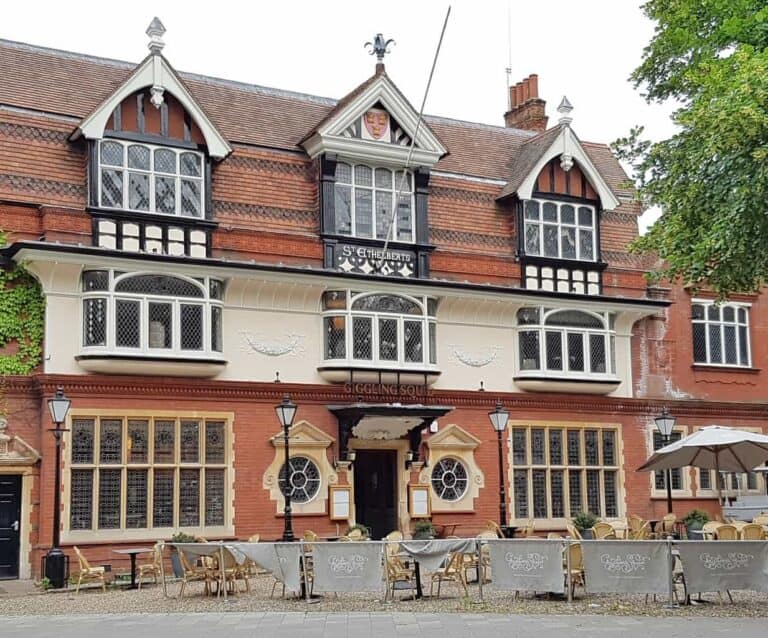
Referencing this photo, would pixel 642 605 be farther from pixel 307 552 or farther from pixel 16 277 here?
pixel 16 277

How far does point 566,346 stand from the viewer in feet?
94.1

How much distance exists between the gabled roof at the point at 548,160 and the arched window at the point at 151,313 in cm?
851

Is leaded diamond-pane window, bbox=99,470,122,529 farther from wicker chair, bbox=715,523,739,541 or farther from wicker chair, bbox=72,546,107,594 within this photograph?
wicker chair, bbox=715,523,739,541

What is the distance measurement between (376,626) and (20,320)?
11.8 m

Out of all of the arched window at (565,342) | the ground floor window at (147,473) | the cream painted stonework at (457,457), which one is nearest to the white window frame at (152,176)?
the ground floor window at (147,473)

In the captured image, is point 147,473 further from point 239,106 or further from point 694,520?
point 694,520

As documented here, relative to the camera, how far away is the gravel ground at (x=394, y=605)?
52.4 feet

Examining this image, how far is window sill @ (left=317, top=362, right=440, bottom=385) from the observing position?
84.6ft

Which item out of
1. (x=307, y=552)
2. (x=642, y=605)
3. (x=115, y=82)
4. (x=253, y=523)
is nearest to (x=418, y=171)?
(x=115, y=82)

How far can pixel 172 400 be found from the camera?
2428 cm

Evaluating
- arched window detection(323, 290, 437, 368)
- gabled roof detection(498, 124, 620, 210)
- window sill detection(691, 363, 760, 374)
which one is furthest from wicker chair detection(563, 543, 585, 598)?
window sill detection(691, 363, 760, 374)

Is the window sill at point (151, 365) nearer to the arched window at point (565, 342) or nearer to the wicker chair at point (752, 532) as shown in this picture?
the arched window at point (565, 342)

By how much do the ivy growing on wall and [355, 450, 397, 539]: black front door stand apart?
26.5 ft

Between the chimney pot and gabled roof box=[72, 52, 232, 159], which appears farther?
the chimney pot
